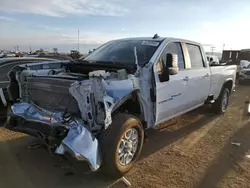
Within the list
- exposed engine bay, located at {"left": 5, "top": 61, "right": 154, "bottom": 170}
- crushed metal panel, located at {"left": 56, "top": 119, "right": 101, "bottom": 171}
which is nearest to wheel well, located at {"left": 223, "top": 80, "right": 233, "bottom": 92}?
exposed engine bay, located at {"left": 5, "top": 61, "right": 154, "bottom": 170}

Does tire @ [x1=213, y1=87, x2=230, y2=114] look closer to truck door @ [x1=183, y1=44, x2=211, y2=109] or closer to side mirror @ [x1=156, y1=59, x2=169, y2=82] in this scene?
truck door @ [x1=183, y1=44, x2=211, y2=109]

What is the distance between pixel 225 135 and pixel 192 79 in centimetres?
147

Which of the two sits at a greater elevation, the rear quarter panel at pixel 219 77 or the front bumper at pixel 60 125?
the rear quarter panel at pixel 219 77

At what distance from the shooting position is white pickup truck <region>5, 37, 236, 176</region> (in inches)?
137

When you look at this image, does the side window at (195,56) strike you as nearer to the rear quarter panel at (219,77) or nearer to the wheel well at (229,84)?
the rear quarter panel at (219,77)

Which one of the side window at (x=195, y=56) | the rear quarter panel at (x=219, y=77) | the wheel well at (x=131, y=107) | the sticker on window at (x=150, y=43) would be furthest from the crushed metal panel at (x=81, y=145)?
the rear quarter panel at (x=219, y=77)

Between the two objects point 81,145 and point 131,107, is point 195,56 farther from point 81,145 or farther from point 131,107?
point 81,145

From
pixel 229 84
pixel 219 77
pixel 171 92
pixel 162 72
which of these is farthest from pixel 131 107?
pixel 229 84

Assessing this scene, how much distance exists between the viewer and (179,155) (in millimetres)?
4742

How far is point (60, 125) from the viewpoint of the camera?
3533mm

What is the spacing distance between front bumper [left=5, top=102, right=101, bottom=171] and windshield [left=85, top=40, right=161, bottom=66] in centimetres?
163

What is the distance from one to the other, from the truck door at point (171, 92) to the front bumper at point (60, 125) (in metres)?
1.57

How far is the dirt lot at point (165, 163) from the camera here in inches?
148

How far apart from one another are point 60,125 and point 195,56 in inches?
148
